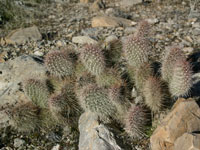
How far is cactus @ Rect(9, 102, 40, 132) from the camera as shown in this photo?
360 cm

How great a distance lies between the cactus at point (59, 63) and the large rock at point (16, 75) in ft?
2.11

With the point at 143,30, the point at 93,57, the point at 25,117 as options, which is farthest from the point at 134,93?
the point at 25,117

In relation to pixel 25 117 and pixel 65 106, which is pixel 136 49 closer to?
pixel 65 106

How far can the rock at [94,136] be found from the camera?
311cm

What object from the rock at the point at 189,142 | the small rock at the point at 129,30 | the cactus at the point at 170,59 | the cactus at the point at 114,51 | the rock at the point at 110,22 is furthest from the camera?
the rock at the point at 110,22

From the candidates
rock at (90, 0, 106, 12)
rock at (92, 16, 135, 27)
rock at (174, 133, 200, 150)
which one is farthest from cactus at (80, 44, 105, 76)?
rock at (90, 0, 106, 12)

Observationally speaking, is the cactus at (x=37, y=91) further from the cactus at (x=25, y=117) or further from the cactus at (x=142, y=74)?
the cactus at (x=142, y=74)

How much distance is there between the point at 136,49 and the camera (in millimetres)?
3543

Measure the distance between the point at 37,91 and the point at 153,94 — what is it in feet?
6.12

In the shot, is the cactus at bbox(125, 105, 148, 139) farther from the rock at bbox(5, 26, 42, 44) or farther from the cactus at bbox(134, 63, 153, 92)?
the rock at bbox(5, 26, 42, 44)

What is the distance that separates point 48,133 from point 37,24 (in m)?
4.87

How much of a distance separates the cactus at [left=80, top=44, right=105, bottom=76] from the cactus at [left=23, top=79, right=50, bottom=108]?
0.87m

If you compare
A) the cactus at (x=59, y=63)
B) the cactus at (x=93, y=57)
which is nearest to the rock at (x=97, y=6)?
the cactus at (x=59, y=63)

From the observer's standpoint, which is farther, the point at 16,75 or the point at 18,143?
the point at 16,75
